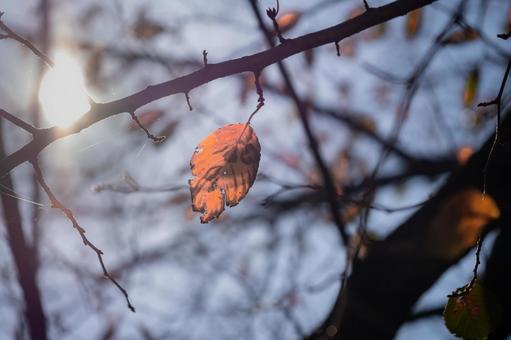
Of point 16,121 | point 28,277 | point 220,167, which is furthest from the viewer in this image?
point 28,277

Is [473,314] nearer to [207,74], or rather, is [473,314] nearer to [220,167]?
[220,167]

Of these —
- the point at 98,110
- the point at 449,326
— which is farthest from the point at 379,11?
the point at 449,326

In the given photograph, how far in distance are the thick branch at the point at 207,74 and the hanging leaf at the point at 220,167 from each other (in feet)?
0.55

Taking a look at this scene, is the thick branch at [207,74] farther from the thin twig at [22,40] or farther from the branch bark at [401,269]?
the branch bark at [401,269]

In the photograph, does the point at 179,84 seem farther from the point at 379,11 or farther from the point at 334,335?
the point at 334,335

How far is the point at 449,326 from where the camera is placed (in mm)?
873

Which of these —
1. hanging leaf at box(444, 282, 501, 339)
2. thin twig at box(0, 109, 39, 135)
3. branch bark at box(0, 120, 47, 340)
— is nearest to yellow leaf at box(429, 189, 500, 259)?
hanging leaf at box(444, 282, 501, 339)

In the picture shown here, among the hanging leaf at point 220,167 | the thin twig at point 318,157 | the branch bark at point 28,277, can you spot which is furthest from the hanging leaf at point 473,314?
the branch bark at point 28,277

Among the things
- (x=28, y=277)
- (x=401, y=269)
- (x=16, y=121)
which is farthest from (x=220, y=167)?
(x=28, y=277)

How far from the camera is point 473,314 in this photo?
862mm

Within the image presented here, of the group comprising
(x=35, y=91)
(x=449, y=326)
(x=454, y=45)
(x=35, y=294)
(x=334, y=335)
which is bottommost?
(x=449, y=326)

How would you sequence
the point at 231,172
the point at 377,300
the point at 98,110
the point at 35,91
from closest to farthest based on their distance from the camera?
1. the point at 98,110
2. the point at 231,172
3. the point at 377,300
4. the point at 35,91

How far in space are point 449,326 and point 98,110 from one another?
0.71m

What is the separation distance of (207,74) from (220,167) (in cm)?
21
